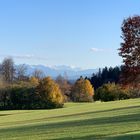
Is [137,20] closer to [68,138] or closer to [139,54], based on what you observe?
[139,54]

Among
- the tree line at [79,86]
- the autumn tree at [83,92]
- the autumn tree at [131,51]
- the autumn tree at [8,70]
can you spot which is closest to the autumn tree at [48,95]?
the tree line at [79,86]

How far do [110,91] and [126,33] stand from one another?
60.8 m

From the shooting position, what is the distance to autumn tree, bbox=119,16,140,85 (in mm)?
49719

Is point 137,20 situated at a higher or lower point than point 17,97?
higher

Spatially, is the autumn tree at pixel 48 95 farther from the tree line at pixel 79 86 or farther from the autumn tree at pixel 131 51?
the autumn tree at pixel 131 51

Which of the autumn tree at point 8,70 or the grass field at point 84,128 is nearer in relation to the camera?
the grass field at point 84,128

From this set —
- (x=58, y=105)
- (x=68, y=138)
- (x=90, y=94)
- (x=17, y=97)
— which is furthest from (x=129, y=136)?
(x=90, y=94)

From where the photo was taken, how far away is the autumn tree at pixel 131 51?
4972cm

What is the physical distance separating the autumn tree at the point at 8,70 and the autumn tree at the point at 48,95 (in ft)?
119

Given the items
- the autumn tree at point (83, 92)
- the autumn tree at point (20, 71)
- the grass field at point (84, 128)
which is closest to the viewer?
the grass field at point (84, 128)

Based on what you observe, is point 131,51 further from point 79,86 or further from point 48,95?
point 79,86

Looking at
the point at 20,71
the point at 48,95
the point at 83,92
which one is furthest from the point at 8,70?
the point at 48,95

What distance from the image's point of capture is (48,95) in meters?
111

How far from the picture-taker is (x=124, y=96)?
109 m
